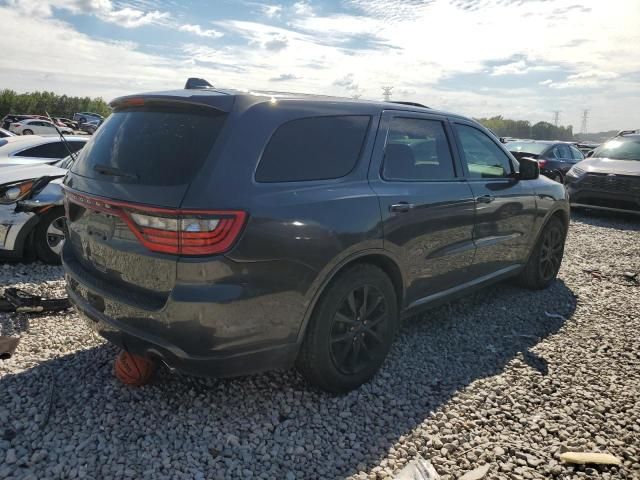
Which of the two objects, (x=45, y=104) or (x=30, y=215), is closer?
(x=30, y=215)

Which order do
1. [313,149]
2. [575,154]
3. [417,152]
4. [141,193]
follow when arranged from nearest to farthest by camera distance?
1. [141,193]
2. [313,149]
3. [417,152]
4. [575,154]

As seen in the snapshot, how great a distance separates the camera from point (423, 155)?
11.9ft

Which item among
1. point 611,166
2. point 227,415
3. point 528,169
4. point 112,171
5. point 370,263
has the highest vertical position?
point 611,166

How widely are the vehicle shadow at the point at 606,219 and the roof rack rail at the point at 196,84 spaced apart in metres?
8.98

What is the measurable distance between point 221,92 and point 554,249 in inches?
163

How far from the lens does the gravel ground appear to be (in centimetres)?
253

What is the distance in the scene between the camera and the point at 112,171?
2744 millimetres

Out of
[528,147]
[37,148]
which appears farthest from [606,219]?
[37,148]

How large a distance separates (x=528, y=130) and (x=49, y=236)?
8873 centimetres

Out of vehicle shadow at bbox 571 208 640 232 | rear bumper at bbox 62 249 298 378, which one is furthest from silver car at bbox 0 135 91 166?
vehicle shadow at bbox 571 208 640 232

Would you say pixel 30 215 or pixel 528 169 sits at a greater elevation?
pixel 528 169

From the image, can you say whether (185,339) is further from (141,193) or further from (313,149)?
(313,149)

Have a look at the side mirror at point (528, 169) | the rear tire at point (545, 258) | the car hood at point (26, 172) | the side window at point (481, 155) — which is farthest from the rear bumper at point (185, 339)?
the car hood at point (26, 172)

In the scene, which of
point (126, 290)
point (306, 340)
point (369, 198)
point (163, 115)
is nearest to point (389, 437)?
point (306, 340)
